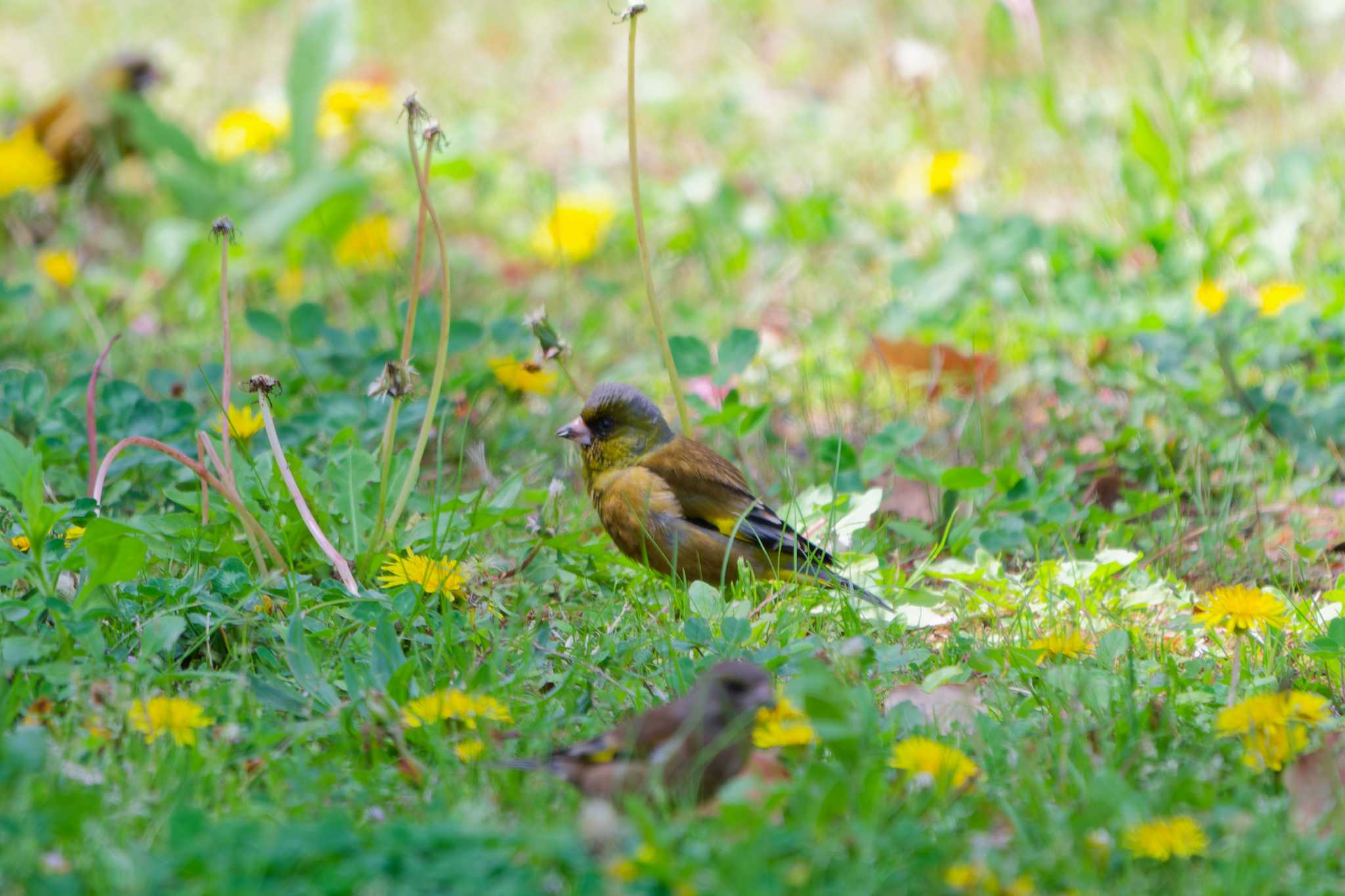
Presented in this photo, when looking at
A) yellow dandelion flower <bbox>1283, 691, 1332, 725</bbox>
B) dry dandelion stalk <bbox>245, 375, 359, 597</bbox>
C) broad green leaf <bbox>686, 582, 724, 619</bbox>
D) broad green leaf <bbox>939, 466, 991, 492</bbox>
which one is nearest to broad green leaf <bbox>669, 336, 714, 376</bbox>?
broad green leaf <bbox>939, 466, 991, 492</bbox>

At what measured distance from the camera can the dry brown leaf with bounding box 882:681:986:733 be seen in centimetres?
238

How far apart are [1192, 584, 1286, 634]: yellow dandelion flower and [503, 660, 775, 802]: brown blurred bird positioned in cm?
96

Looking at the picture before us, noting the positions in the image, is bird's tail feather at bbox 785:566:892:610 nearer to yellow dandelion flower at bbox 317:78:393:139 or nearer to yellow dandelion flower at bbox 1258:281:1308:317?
yellow dandelion flower at bbox 1258:281:1308:317

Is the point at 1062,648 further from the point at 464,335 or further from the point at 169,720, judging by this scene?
the point at 464,335

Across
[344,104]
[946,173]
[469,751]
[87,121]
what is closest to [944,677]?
[469,751]

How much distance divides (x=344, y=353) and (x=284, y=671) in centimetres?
163

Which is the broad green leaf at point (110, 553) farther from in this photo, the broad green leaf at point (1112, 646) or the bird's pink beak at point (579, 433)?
the broad green leaf at point (1112, 646)

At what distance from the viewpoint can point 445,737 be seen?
2.27m

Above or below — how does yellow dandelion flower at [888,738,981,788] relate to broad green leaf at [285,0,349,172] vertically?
below

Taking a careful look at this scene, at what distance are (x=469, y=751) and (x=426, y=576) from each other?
63 centimetres

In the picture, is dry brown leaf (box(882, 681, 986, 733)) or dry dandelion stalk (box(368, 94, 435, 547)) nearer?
dry brown leaf (box(882, 681, 986, 733))

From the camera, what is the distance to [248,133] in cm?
587

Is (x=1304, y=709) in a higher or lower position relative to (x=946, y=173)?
lower

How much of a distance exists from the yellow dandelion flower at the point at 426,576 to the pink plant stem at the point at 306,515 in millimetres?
65
